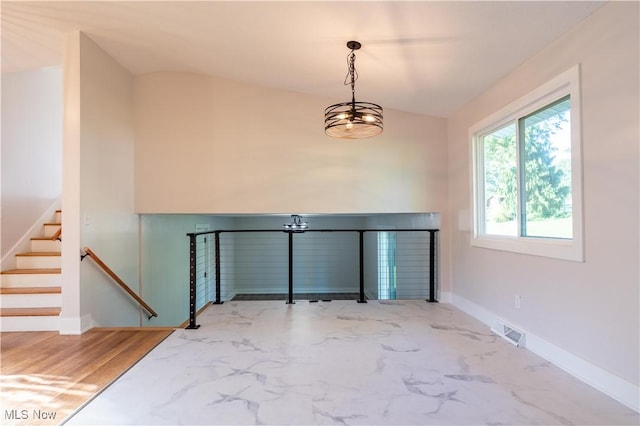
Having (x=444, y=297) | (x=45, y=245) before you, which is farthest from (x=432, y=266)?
(x=45, y=245)

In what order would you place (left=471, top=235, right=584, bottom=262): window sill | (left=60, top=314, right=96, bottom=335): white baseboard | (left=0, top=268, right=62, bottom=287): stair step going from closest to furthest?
(left=471, top=235, right=584, bottom=262): window sill → (left=60, top=314, right=96, bottom=335): white baseboard → (left=0, top=268, right=62, bottom=287): stair step

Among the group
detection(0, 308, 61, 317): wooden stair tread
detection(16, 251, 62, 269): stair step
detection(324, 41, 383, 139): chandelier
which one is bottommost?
detection(0, 308, 61, 317): wooden stair tread

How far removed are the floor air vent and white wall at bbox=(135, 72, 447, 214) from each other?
1666 millimetres

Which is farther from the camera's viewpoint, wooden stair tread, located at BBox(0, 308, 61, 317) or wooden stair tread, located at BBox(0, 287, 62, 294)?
wooden stair tread, located at BBox(0, 287, 62, 294)

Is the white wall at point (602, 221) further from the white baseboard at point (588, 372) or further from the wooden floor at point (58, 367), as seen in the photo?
the wooden floor at point (58, 367)

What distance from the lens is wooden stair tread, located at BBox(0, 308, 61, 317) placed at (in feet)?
10.8

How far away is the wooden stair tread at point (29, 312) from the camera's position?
330cm

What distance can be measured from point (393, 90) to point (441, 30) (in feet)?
3.93

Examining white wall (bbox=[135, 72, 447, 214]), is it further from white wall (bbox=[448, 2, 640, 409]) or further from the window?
white wall (bbox=[448, 2, 640, 409])

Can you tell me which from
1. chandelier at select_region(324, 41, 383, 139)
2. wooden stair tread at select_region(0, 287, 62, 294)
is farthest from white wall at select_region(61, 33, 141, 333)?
chandelier at select_region(324, 41, 383, 139)

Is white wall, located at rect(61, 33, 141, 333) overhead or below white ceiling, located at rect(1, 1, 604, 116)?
below

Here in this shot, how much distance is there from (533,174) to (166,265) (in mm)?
4894

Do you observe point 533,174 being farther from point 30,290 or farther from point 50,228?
point 50,228

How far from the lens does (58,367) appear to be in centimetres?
252
